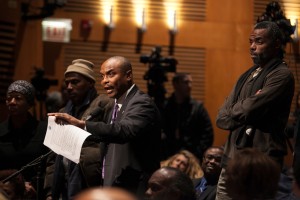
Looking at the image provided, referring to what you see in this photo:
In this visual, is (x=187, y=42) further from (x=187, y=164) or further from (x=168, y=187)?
(x=168, y=187)

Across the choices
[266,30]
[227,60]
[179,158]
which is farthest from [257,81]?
[227,60]

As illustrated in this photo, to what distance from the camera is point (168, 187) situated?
451cm

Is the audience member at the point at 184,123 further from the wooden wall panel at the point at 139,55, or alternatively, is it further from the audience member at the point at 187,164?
the wooden wall panel at the point at 139,55

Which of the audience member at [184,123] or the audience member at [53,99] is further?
the audience member at [53,99]

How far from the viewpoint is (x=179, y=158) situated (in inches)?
285

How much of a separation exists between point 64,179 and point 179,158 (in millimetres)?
1997

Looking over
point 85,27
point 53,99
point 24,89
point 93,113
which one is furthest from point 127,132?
point 85,27

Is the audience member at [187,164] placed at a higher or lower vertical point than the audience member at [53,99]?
lower

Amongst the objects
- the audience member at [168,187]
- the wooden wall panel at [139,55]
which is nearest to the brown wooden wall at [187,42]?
the wooden wall panel at [139,55]

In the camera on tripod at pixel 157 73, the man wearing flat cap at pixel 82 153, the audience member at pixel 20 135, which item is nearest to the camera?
the man wearing flat cap at pixel 82 153

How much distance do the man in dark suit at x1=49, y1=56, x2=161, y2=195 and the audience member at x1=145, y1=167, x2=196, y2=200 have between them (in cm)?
30

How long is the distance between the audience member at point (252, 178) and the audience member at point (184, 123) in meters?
4.28

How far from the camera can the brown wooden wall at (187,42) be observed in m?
9.45

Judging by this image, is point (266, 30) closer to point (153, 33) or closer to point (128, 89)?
point (128, 89)
